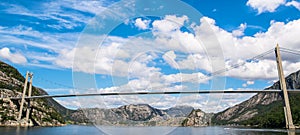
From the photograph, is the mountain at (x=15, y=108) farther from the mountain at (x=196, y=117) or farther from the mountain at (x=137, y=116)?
the mountain at (x=137, y=116)

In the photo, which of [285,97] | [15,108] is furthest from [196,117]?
[15,108]

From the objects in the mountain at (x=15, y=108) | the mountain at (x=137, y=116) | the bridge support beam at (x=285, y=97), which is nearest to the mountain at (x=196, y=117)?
the mountain at (x=137, y=116)

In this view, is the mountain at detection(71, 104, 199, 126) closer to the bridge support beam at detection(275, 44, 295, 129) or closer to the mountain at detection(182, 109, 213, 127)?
the mountain at detection(182, 109, 213, 127)

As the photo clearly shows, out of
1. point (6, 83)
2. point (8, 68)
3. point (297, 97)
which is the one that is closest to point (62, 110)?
point (8, 68)

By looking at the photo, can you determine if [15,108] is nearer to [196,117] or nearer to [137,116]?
[196,117]

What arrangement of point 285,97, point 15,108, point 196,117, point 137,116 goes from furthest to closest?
point 15,108 → point 196,117 → point 285,97 → point 137,116

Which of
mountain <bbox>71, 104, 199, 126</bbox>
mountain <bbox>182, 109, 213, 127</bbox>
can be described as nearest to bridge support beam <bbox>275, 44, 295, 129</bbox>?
mountain <bbox>182, 109, 213, 127</bbox>

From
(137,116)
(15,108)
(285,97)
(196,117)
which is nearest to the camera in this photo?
(137,116)

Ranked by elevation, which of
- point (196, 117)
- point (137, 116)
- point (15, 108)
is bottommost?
point (196, 117)

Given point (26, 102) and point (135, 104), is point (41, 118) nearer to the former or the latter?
point (26, 102)
